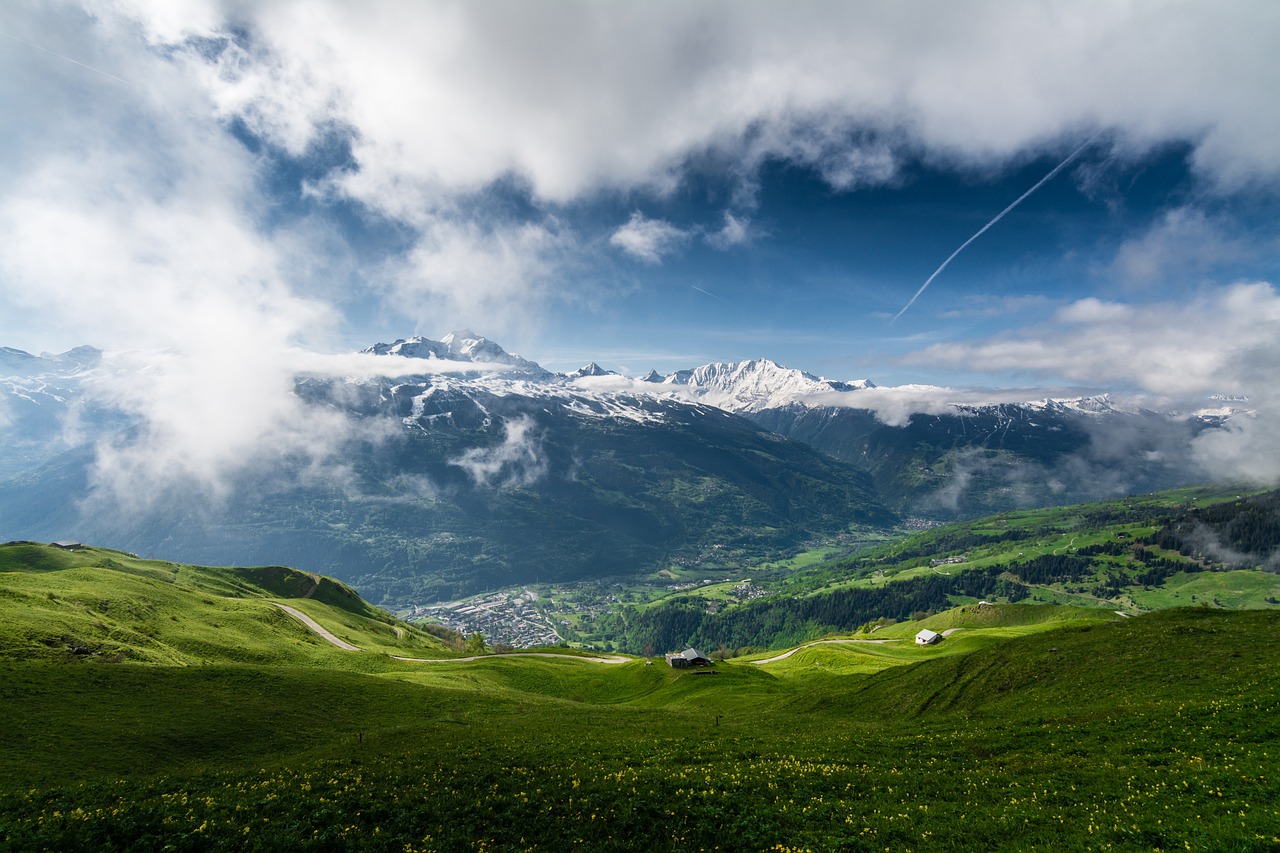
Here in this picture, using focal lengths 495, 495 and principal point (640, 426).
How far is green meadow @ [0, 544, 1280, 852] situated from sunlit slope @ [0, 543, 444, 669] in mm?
897

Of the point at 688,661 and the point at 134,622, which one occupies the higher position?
the point at 134,622

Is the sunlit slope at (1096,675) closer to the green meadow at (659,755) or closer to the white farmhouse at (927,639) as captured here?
the green meadow at (659,755)

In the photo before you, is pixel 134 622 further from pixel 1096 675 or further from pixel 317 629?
pixel 1096 675

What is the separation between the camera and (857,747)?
101 feet

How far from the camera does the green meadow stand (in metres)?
18.6

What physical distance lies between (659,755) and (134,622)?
89.5m

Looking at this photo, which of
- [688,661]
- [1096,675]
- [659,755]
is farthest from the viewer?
[688,661]

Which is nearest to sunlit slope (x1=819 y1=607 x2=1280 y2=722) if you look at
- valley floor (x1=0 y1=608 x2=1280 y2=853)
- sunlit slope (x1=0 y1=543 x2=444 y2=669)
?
valley floor (x1=0 y1=608 x2=1280 y2=853)

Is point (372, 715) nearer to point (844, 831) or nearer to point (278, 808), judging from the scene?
point (278, 808)

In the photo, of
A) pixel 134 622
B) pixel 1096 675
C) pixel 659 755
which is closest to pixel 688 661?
pixel 1096 675

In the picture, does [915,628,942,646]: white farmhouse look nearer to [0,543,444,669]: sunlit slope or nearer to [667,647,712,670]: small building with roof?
[667,647,712,670]: small building with roof

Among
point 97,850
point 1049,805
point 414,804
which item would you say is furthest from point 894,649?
point 97,850

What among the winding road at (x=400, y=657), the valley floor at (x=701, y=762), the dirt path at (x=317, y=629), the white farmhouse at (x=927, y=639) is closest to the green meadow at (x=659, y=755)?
the valley floor at (x=701, y=762)

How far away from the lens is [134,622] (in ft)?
243
